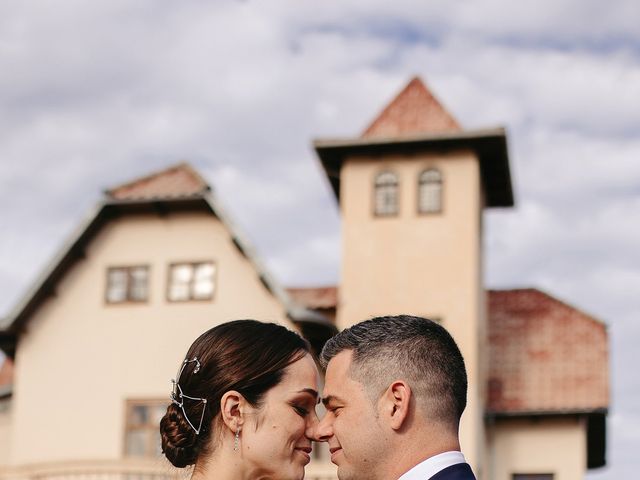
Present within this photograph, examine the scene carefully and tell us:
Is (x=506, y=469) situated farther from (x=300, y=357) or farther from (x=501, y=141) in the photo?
(x=300, y=357)

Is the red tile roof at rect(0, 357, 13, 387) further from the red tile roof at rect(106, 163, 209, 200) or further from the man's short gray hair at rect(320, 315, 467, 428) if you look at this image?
the man's short gray hair at rect(320, 315, 467, 428)

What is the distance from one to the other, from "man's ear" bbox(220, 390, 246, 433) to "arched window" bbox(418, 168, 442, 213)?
66.4 ft

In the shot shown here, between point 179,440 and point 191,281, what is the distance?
63.4 ft

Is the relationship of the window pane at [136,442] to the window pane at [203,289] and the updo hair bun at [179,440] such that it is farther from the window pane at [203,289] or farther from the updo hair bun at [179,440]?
the updo hair bun at [179,440]

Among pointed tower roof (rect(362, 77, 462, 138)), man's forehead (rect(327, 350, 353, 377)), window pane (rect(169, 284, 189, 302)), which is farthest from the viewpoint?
pointed tower roof (rect(362, 77, 462, 138))

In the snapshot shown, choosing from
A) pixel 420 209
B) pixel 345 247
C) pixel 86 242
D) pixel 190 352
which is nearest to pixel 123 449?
pixel 86 242

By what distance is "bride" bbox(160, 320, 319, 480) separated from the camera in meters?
5.68

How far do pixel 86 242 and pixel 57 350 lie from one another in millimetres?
2202

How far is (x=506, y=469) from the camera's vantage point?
88.9 feet

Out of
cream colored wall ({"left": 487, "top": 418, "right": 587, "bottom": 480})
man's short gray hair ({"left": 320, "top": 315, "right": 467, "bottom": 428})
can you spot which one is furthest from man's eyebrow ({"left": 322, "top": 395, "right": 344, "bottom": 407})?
cream colored wall ({"left": 487, "top": 418, "right": 587, "bottom": 480})

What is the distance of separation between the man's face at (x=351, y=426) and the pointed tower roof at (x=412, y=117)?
21219 millimetres

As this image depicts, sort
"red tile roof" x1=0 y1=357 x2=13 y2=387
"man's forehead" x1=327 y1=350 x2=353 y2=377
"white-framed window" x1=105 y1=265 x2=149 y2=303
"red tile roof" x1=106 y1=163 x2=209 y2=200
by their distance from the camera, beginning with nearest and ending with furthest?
"man's forehead" x1=327 y1=350 x2=353 y2=377 → "red tile roof" x1=106 y1=163 x2=209 y2=200 → "white-framed window" x1=105 y1=265 x2=149 y2=303 → "red tile roof" x1=0 y1=357 x2=13 y2=387

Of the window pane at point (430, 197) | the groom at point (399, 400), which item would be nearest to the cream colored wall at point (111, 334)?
the window pane at point (430, 197)

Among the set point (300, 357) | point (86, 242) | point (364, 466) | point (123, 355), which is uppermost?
point (86, 242)
